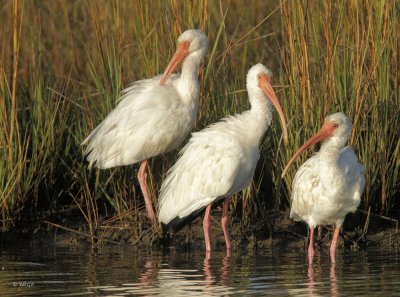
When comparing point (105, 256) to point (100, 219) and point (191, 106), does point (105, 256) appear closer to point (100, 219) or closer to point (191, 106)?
point (100, 219)

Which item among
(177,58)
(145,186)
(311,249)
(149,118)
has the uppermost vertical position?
(177,58)

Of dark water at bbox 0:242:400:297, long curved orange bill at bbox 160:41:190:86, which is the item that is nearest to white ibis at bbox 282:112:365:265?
dark water at bbox 0:242:400:297

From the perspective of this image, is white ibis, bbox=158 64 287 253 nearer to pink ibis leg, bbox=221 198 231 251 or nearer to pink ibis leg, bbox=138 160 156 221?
pink ibis leg, bbox=221 198 231 251

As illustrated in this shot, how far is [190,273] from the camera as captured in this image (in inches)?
310

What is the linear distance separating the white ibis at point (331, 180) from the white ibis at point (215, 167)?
50 centimetres

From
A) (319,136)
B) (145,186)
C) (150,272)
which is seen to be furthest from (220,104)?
(150,272)

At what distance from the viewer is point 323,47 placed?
952 centimetres

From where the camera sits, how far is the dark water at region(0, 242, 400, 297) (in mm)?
7012

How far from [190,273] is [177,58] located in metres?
2.48

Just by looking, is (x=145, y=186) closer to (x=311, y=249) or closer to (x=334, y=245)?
(x=311, y=249)

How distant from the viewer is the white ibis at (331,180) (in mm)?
8531

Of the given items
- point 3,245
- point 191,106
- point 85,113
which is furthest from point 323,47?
point 3,245

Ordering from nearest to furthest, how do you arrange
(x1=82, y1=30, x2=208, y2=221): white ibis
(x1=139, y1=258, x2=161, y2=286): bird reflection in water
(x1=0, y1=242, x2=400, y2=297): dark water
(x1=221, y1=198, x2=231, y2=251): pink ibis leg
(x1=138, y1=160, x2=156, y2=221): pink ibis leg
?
(x1=0, y1=242, x2=400, y2=297): dark water, (x1=139, y1=258, x2=161, y2=286): bird reflection in water, (x1=221, y1=198, x2=231, y2=251): pink ibis leg, (x1=138, y1=160, x2=156, y2=221): pink ibis leg, (x1=82, y1=30, x2=208, y2=221): white ibis

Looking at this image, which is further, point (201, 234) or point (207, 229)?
point (201, 234)
